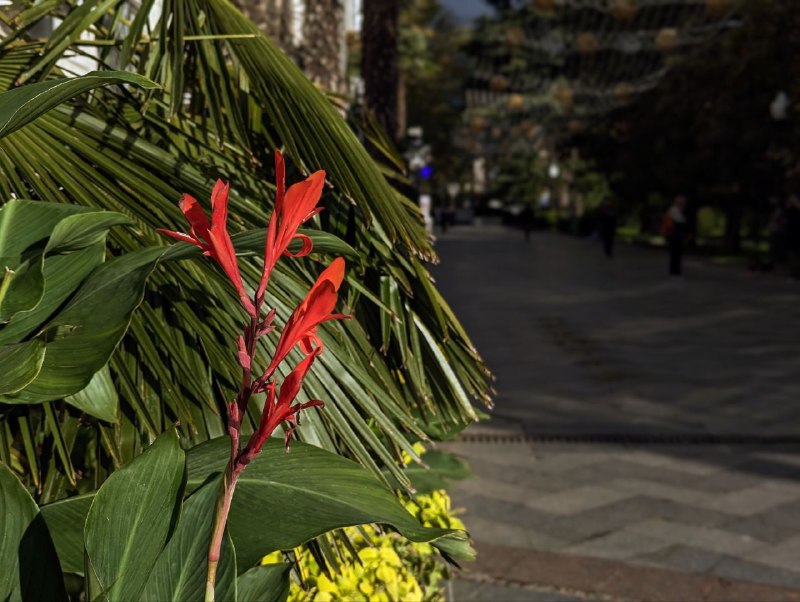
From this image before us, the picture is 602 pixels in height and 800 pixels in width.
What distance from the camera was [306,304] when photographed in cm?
99

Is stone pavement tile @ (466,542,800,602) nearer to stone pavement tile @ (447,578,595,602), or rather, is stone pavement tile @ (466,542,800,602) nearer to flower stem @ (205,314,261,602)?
stone pavement tile @ (447,578,595,602)

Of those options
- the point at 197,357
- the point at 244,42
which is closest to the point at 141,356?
the point at 197,357

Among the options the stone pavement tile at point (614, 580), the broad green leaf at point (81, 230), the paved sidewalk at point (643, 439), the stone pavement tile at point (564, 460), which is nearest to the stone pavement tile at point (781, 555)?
the paved sidewalk at point (643, 439)

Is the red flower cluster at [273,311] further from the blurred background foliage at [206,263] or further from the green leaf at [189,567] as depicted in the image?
the blurred background foliage at [206,263]

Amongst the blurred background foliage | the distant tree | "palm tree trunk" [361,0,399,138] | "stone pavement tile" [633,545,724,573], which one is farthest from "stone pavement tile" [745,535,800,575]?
the distant tree

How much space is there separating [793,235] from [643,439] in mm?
15359

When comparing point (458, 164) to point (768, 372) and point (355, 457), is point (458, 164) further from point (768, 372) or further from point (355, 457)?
point (355, 457)

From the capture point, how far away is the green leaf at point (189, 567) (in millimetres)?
1081

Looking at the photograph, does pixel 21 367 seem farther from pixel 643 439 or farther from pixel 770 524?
pixel 643 439

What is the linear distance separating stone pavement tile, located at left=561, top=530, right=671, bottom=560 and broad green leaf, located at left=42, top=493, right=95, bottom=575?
12.2 ft

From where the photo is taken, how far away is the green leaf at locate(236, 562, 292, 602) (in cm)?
121

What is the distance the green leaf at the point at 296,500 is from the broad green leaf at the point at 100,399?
0.30 metres

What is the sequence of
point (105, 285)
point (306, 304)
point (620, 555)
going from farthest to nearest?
1. point (620, 555)
2. point (105, 285)
3. point (306, 304)

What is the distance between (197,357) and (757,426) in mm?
6573
